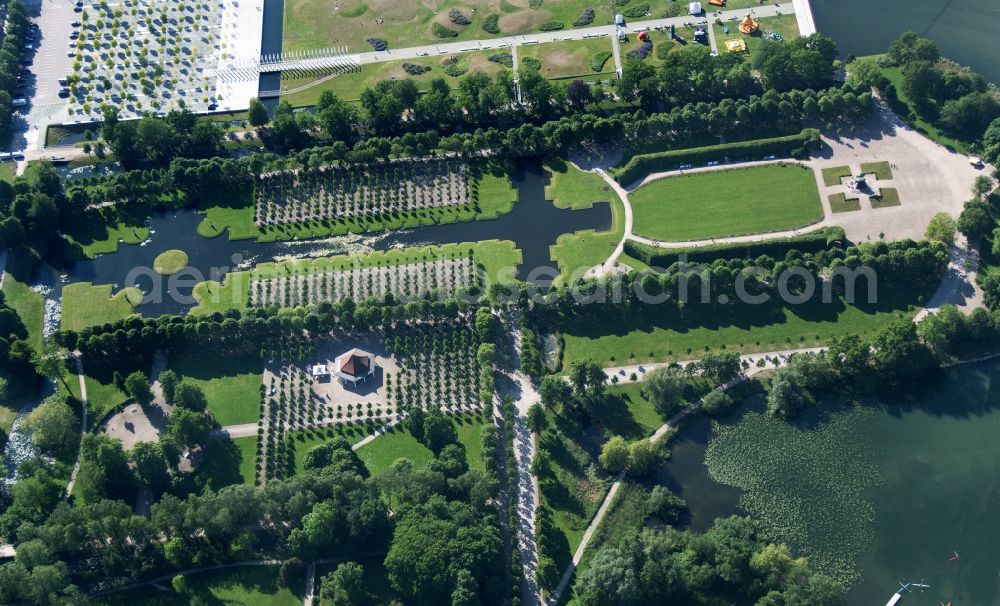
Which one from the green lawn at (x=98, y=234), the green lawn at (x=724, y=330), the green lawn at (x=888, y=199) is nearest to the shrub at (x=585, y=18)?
the green lawn at (x=888, y=199)

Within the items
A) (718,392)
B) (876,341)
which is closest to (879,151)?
(876,341)

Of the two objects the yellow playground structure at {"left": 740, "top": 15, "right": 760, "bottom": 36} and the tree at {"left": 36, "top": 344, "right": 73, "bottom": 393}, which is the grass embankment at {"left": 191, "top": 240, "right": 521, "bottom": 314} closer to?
the tree at {"left": 36, "top": 344, "right": 73, "bottom": 393}

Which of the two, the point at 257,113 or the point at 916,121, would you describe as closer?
the point at 916,121

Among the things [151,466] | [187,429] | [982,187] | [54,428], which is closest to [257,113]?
[187,429]

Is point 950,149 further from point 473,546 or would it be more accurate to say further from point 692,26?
point 473,546

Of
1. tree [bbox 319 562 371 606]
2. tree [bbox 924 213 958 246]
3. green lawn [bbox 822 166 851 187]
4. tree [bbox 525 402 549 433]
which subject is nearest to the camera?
tree [bbox 319 562 371 606]

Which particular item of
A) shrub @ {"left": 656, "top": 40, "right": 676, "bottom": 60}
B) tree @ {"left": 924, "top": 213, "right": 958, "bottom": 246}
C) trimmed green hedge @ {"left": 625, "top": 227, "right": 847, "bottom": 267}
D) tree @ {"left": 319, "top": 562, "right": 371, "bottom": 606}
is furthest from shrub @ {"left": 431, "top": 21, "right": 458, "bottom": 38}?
tree @ {"left": 319, "top": 562, "right": 371, "bottom": 606}

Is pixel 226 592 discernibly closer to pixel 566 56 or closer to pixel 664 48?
pixel 566 56

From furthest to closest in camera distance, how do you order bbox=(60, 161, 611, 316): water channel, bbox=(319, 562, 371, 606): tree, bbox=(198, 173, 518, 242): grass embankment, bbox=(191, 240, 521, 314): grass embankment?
bbox=(198, 173, 518, 242): grass embankment < bbox=(60, 161, 611, 316): water channel < bbox=(191, 240, 521, 314): grass embankment < bbox=(319, 562, 371, 606): tree

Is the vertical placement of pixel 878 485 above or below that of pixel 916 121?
below
